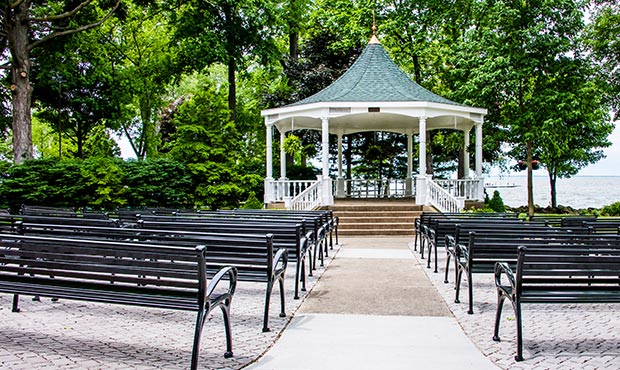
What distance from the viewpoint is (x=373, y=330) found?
17.4 ft

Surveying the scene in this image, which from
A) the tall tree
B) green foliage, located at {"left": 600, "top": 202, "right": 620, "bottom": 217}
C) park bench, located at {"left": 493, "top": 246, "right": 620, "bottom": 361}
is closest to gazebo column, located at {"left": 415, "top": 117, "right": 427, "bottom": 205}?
green foliage, located at {"left": 600, "top": 202, "right": 620, "bottom": 217}

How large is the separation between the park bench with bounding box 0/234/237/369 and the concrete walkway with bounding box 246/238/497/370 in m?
0.76

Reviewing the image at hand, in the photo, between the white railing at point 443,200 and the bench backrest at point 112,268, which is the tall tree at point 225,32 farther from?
the bench backrest at point 112,268

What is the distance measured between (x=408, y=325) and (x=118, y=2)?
66.9ft

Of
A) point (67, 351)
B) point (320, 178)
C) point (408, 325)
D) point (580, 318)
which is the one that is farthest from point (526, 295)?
point (320, 178)

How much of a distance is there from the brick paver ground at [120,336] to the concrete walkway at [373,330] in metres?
0.31

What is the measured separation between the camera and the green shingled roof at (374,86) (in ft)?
63.0

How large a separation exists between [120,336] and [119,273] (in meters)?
1.05

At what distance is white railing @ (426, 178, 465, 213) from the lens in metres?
16.6

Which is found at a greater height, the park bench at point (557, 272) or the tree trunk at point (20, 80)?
the tree trunk at point (20, 80)

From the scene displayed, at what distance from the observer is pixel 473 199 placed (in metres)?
19.5

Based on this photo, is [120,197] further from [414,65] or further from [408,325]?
[414,65]

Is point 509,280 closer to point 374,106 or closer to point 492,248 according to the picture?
point 492,248

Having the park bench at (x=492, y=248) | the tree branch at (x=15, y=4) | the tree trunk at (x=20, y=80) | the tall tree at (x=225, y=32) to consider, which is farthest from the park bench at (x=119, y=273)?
the tall tree at (x=225, y=32)
